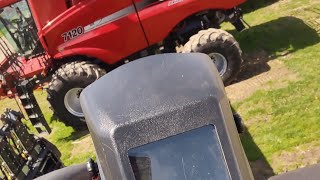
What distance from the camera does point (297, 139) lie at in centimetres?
725

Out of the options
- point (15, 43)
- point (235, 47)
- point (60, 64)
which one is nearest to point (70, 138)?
point (60, 64)

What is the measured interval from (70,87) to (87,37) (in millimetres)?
951

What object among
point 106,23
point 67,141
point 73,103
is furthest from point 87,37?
point 67,141

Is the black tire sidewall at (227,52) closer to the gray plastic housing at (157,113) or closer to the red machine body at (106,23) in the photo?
the red machine body at (106,23)

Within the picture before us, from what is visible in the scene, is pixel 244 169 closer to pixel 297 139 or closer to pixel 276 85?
pixel 297 139

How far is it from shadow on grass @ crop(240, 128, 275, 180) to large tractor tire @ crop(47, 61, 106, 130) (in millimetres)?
3044

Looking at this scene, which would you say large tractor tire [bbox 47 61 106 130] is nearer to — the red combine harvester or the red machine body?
the red combine harvester

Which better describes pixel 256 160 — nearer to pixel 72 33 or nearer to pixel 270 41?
pixel 72 33

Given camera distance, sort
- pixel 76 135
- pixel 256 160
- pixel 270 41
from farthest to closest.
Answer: pixel 270 41 < pixel 76 135 < pixel 256 160

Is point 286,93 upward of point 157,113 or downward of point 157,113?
downward

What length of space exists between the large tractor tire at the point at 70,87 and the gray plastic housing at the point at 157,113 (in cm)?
429

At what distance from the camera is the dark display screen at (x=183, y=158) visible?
435 centimetres

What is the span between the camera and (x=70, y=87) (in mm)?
9250

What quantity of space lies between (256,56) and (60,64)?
3.84 meters
